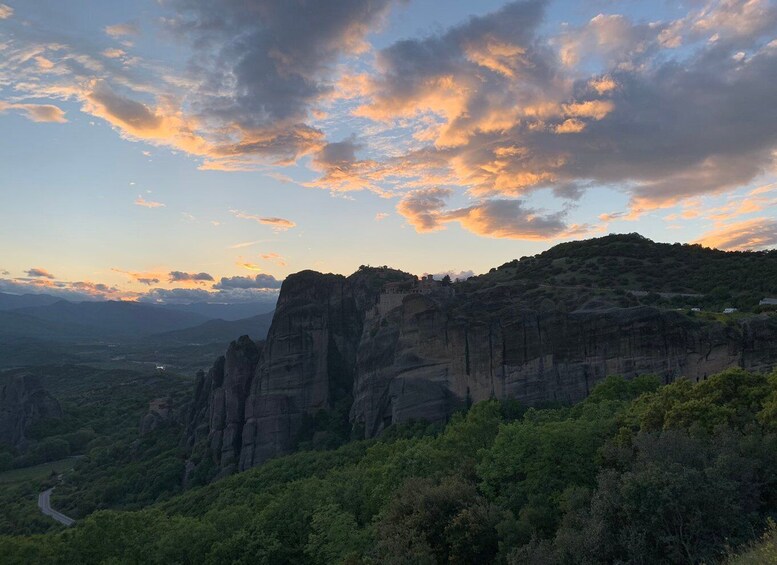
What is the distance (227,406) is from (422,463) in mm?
65744

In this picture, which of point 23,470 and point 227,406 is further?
point 23,470

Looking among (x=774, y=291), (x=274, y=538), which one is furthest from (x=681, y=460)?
(x=774, y=291)

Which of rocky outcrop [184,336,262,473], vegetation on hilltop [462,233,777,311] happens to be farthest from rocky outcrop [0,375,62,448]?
vegetation on hilltop [462,233,777,311]

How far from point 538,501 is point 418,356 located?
1615 inches

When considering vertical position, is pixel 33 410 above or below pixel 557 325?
below

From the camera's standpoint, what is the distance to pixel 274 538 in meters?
32.7

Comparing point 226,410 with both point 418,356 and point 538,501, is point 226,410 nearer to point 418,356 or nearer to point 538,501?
point 418,356

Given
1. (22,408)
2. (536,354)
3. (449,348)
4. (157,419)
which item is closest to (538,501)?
(536,354)

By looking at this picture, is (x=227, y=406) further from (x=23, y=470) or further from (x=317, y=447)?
(x=23, y=470)

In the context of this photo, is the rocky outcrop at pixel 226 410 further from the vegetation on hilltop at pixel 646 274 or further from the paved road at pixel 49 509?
the vegetation on hilltop at pixel 646 274

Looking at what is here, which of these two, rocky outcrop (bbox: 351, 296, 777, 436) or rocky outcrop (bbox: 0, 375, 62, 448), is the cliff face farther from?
rocky outcrop (bbox: 0, 375, 62, 448)

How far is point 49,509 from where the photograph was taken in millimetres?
83062

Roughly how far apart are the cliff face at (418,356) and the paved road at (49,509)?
21538 mm

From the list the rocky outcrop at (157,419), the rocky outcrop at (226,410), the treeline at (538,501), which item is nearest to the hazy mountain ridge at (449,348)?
the rocky outcrop at (226,410)
